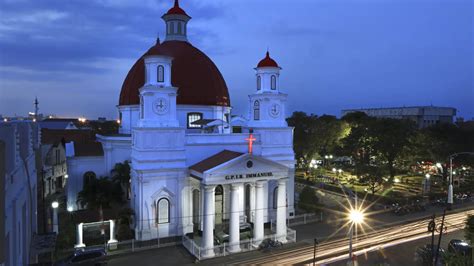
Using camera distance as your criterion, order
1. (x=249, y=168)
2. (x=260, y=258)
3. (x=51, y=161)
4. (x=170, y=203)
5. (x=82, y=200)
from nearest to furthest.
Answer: (x=260, y=258), (x=249, y=168), (x=170, y=203), (x=82, y=200), (x=51, y=161)

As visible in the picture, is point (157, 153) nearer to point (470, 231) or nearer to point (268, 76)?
point (268, 76)

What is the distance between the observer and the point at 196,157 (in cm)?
2916

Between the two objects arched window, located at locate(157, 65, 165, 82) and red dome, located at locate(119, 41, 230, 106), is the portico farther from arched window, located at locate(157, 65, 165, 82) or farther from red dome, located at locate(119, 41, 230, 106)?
red dome, located at locate(119, 41, 230, 106)

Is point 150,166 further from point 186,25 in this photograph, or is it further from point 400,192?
point 400,192

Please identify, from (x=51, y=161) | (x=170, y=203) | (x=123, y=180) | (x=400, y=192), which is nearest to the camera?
(x=170, y=203)

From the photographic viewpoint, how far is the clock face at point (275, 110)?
3212 cm

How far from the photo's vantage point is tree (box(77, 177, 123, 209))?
29.6 meters

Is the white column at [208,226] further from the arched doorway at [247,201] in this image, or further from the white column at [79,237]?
the white column at [79,237]

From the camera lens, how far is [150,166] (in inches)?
1071

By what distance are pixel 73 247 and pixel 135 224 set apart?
467cm

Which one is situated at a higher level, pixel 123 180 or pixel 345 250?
pixel 123 180

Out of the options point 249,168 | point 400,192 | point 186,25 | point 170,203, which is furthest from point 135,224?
point 400,192

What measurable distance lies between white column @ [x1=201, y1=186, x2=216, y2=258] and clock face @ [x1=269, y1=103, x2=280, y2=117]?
10146 mm

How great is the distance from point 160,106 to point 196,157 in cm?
512
